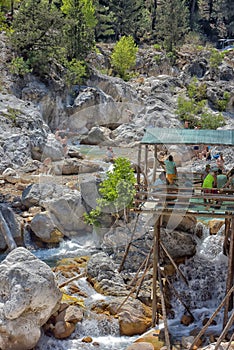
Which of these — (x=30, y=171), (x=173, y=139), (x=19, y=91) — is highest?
(x=19, y=91)

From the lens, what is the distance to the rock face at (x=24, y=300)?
11297 millimetres

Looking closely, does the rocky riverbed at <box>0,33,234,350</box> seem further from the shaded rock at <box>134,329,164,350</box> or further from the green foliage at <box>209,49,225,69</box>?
the green foliage at <box>209,49,225,69</box>

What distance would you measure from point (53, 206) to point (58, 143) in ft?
35.4

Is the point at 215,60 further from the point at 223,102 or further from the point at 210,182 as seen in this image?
the point at 210,182

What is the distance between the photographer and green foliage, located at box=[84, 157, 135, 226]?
1744 cm

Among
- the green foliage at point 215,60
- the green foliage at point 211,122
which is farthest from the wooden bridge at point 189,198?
the green foliage at point 215,60

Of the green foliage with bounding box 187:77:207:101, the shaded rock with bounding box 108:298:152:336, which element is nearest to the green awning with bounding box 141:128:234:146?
the shaded rock with bounding box 108:298:152:336

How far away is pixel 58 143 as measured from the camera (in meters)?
29.1

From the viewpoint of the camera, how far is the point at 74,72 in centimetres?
3603

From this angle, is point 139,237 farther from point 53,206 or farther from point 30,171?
point 30,171

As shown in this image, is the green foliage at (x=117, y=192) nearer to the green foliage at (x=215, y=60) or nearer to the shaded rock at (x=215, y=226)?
the shaded rock at (x=215, y=226)

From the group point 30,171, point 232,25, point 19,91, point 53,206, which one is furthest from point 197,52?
point 53,206

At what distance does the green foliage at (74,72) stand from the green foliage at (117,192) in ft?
63.4

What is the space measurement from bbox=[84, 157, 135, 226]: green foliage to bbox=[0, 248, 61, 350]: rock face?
19.5 ft
